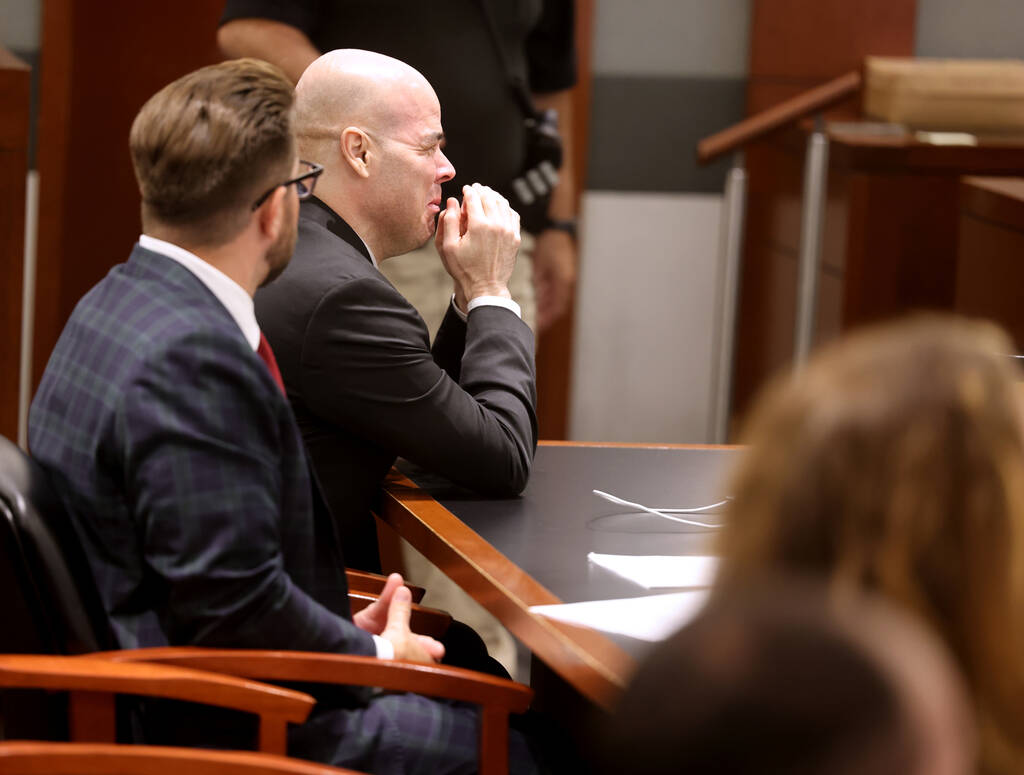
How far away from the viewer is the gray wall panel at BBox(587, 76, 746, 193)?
4492mm

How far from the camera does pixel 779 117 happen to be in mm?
4059

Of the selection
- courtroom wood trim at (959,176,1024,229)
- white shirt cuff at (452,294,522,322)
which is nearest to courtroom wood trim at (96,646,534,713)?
white shirt cuff at (452,294,522,322)

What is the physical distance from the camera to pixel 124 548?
1.48m

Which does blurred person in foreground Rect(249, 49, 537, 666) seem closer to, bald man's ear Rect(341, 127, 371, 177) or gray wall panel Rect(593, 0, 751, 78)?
bald man's ear Rect(341, 127, 371, 177)

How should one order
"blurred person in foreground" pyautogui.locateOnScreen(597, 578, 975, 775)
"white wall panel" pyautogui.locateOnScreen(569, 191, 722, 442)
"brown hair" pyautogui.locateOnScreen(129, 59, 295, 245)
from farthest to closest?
"white wall panel" pyautogui.locateOnScreen(569, 191, 722, 442)
"brown hair" pyautogui.locateOnScreen(129, 59, 295, 245)
"blurred person in foreground" pyautogui.locateOnScreen(597, 578, 975, 775)

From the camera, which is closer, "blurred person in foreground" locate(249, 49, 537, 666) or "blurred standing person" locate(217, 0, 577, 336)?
"blurred person in foreground" locate(249, 49, 537, 666)

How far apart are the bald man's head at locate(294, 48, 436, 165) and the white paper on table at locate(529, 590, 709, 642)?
32.9 inches

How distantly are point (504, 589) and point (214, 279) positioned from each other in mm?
420

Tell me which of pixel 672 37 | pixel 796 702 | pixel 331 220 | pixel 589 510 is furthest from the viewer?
pixel 672 37

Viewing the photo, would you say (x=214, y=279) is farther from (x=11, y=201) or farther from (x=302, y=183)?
(x=11, y=201)

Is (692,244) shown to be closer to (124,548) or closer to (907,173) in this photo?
(907,173)

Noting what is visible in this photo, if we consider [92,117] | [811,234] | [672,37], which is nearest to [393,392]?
[811,234]

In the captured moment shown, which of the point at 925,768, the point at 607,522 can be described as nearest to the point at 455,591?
the point at 607,522

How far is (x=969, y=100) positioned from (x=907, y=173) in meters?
0.37
